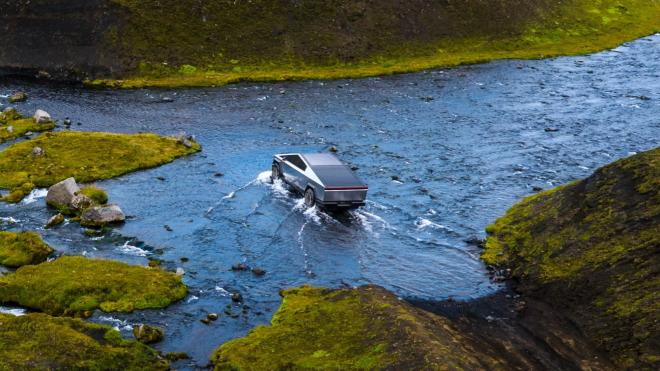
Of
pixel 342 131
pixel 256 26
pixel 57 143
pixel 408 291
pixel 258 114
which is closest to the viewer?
pixel 408 291

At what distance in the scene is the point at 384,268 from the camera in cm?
2872

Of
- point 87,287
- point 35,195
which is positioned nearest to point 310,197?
point 87,287

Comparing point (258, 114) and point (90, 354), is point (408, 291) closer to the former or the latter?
point (90, 354)

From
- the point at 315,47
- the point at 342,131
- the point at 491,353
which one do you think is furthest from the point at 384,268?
the point at 315,47

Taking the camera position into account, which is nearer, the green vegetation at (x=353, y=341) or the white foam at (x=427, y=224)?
the green vegetation at (x=353, y=341)

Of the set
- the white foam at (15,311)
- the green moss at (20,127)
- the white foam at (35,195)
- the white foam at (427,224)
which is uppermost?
the green moss at (20,127)

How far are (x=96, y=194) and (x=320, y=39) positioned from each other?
134 feet

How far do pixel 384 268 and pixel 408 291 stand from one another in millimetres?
2169

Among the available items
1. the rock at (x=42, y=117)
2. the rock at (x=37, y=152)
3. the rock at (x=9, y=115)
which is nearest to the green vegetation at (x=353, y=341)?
the rock at (x=37, y=152)

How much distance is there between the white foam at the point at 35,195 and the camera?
113 feet

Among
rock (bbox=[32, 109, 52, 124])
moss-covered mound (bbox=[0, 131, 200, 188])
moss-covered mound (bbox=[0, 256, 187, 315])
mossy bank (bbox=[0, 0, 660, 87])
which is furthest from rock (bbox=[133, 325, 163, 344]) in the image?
mossy bank (bbox=[0, 0, 660, 87])

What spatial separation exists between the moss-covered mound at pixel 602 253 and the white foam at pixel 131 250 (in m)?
16.2

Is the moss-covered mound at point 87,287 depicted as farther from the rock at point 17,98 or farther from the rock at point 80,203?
the rock at point 17,98

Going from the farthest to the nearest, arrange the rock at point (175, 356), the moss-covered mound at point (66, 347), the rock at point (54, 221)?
the rock at point (54, 221)
the rock at point (175, 356)
the moss-covered mound at point (66, 347)
